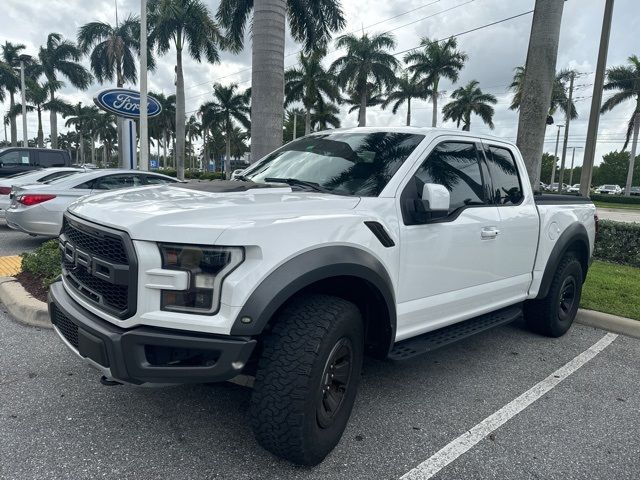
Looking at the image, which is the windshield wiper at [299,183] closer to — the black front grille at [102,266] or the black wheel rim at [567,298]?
the black front grille at [102,266]

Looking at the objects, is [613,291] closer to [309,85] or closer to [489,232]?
[489,232]

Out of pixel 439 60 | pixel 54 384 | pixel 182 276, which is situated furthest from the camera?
pixel 439 60

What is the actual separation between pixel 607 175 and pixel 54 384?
10567cm

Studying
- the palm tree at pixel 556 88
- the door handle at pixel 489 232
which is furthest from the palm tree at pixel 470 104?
the door handle at pixel 489 232

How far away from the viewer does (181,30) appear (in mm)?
27594

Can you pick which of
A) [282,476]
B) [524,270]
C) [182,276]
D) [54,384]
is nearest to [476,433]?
[282,476]

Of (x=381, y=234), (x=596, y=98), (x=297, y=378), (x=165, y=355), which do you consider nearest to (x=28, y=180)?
(x=165, y=355)

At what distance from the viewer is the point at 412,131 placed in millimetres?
3488

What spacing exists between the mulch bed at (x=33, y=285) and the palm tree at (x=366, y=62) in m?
31.1

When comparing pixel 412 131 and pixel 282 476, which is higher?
pixel 412 131

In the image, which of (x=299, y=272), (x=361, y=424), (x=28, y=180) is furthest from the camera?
(x=28, y=180)

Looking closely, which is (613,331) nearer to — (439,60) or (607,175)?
(439,60)

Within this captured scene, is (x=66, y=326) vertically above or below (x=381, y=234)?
below

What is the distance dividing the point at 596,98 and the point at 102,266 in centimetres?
1417
